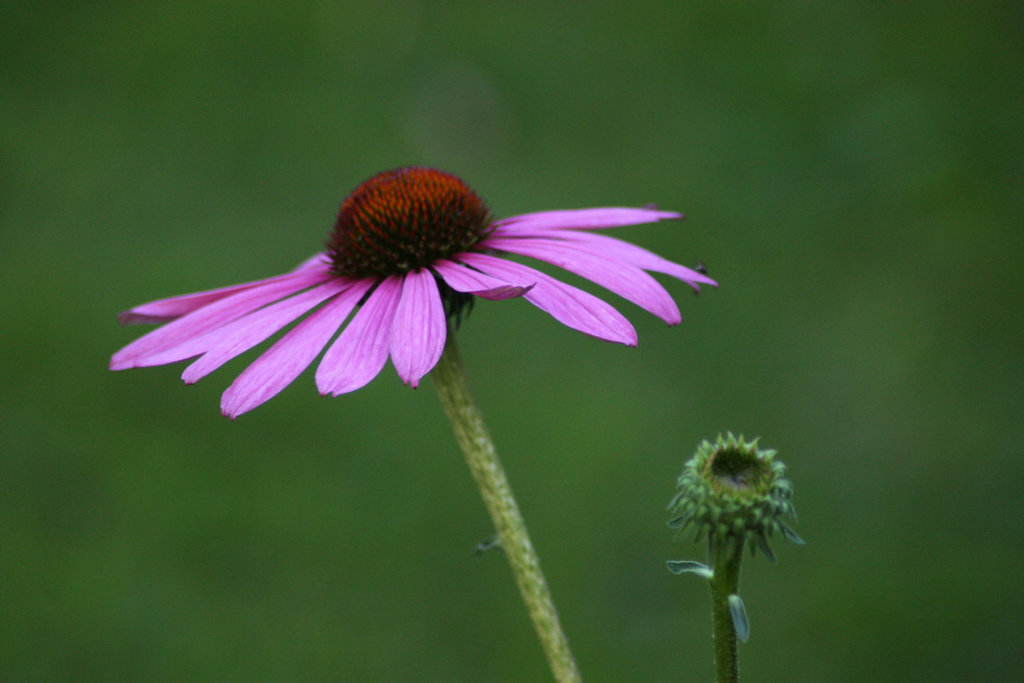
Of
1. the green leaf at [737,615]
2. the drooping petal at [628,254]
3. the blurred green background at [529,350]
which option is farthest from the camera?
the blurred green background at [529,350]

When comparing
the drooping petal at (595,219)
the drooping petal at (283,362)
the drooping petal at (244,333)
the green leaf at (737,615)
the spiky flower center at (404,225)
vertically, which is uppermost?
the spiky flower center at (404,225)

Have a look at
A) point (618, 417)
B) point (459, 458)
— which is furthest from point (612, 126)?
point (459, 458)

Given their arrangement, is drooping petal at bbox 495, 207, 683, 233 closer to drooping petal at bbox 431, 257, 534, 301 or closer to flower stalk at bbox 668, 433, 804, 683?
drooping petal at bbox 431, 257, 534, 301

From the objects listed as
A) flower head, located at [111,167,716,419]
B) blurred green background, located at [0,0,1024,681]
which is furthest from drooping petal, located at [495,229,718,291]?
blurred green background, located at [0,0,1024,681]

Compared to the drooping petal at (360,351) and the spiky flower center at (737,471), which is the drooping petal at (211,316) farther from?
the spiky flower center at (737,471)

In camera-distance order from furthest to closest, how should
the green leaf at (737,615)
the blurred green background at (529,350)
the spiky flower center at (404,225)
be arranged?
the blurred green background at (529,350), the spiky flower center at (404,225), the green leaf at (737,615)

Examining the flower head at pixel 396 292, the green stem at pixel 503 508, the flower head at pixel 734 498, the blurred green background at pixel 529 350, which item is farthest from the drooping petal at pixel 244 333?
the blurred green background at pixel 529 350
